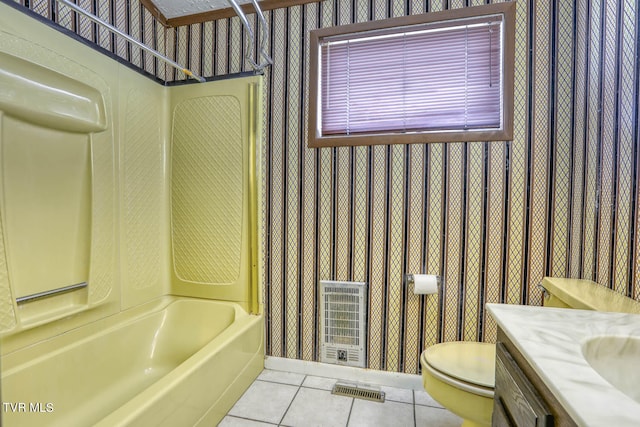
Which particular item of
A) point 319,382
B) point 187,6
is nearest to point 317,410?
point 319,382

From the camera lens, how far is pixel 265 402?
1691 mm

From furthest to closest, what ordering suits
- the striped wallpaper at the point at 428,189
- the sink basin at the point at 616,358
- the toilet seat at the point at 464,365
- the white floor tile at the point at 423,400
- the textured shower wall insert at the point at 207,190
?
the textured shower wall insert at the point at 207,190, the white floor tile at the point at 423,400, the striped wallpaper at the point at 428,189, the toilet seat at the point at 464,365, the sink basin at the point at 616,358

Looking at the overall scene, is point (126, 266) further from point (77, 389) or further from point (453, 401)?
point (453, 401)

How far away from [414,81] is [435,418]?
5.98ft

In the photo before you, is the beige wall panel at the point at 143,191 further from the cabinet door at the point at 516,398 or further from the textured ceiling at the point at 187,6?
the cabinet door at the point at 516,398

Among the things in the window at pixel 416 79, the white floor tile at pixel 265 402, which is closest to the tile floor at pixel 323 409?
the white floor tile at pixel 265 402

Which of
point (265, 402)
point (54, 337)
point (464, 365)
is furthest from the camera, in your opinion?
point (265, 402)

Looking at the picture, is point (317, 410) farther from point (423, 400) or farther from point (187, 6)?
point (187, 6)

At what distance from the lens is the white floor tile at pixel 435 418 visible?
5.05 ft

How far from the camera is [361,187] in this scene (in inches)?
73.2

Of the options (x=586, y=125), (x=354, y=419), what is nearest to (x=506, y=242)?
(x=586, y=125)

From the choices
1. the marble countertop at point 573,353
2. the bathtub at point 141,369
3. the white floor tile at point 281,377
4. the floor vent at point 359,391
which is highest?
the marble countertop at point 573,353

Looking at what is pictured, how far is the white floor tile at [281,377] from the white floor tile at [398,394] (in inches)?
20.1

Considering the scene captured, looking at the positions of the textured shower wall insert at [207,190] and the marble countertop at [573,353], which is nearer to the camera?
the marble countertop at [573,353]
